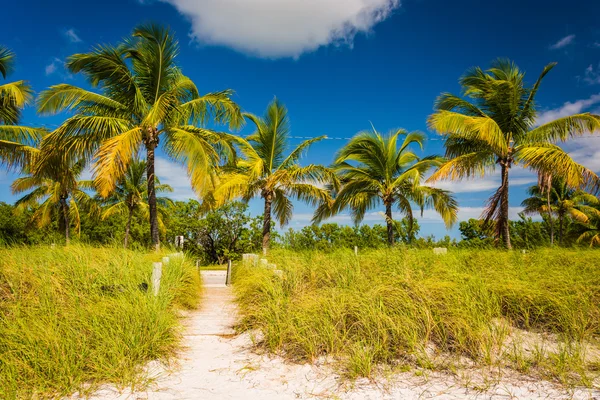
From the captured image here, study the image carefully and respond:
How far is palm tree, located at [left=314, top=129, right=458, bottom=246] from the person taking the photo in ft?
55.0

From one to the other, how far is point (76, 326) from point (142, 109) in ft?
33.1

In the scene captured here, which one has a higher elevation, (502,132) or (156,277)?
(502,132)

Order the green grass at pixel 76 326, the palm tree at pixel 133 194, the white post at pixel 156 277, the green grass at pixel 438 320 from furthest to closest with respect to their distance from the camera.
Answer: the palm tree at pixel 133 194
the white post at pixel 156 277
the green grass at pixel 438 320
the green grass at pixel 76 326

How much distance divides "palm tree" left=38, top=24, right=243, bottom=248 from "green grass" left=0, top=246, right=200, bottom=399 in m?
5.43

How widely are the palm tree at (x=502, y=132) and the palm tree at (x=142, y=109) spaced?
7.72 meters

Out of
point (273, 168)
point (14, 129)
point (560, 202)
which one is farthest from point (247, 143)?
point (560, 202)

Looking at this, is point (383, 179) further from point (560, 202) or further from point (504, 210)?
point (560, 202)

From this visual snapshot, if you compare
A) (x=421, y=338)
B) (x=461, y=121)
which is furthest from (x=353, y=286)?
(x=461, y=121)

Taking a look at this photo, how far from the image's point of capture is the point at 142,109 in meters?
12.9

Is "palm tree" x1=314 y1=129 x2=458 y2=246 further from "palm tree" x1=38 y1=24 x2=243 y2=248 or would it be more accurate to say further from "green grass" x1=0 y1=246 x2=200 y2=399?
"green grass" x1=0 y1=246 x2=200 y2=399

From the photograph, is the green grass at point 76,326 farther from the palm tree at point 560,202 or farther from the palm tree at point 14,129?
the palm tree at point 560,202

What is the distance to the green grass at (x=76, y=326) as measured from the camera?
3703 millimetres

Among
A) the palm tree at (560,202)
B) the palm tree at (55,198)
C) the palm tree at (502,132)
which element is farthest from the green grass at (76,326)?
the palm tree at (560,202)

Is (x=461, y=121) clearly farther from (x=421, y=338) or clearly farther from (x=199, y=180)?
(x=421, y=338)
